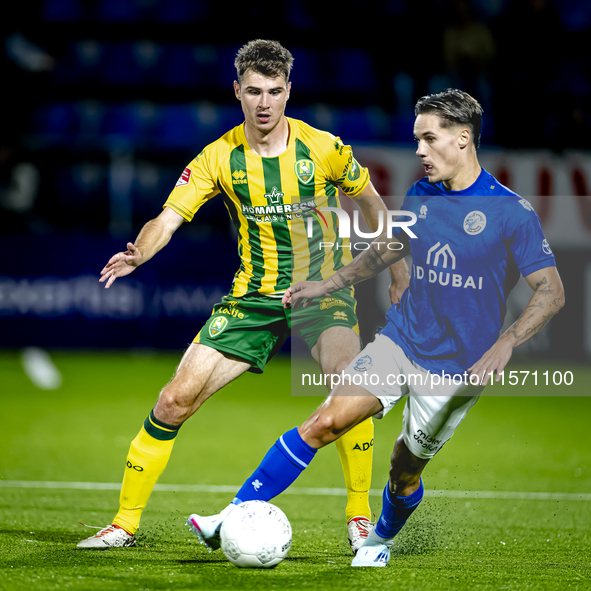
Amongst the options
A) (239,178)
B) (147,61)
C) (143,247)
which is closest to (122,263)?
(143,247)

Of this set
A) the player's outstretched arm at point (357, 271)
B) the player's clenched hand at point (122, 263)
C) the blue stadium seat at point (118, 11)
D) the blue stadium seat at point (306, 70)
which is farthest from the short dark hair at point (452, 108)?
the blue stadium seat at point (118, 11)

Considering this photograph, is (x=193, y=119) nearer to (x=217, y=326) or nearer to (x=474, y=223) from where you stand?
(x=217, y=326)

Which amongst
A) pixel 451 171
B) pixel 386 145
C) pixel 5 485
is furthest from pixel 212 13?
pixel 451 171

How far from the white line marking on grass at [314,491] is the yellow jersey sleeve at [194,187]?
186 cm

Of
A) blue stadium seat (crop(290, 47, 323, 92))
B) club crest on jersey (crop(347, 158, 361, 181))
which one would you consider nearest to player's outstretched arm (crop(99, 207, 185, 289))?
club crest on jersey (crop(347, 158, 361, 181))

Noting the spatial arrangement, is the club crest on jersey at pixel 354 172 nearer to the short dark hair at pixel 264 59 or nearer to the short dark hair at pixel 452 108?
the short dark hair at pixel 264 59

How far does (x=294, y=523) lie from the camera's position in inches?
182

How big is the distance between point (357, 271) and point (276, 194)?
59 centimetres

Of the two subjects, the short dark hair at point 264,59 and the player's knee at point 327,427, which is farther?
the short dark hair at point 264,59

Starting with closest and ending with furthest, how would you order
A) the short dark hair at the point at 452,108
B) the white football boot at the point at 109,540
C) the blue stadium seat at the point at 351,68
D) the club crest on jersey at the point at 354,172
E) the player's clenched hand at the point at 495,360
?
the player's clenched hand at the point at 495,360 → the short dark hair at the point at 452,108 → the white football boot at the point at 109,540 → the club crest on jersey at the point at 354,172 → the blue stadium seat at the point at 351,68

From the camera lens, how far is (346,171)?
14.2 feet

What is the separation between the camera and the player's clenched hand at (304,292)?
13.0 ft

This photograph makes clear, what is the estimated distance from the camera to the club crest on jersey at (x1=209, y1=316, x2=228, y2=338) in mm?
4148

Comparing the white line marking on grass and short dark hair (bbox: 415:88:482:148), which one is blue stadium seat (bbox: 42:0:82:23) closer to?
the white line marking on grass
